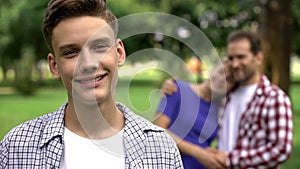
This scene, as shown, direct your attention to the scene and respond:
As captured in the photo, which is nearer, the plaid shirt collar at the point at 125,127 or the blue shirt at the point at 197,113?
the plaid shirt collar at the point at 125,127

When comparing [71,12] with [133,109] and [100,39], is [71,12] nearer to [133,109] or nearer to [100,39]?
[100,39]

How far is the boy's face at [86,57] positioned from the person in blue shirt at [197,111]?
5.18 ft

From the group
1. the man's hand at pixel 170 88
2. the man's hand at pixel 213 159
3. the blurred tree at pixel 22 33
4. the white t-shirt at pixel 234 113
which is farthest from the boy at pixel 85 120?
the blurred tree at pixel 22 33

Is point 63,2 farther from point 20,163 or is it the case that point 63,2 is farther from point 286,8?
point 286,8

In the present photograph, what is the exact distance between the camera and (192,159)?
3.75 meters

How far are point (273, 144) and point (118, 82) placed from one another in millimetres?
2124

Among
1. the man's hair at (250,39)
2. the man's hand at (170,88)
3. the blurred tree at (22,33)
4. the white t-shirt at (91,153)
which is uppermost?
the blurred tree at (22,33)

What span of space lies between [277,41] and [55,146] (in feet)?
29.6

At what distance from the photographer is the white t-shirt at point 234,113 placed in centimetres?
407

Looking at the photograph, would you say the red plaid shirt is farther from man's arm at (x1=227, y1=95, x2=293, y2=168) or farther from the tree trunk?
the tree trunk

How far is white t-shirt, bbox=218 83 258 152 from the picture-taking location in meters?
4.07

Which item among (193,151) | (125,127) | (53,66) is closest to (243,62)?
(193,151)

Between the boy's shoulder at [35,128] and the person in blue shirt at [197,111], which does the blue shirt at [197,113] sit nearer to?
the person in blue shirt at [197,111]

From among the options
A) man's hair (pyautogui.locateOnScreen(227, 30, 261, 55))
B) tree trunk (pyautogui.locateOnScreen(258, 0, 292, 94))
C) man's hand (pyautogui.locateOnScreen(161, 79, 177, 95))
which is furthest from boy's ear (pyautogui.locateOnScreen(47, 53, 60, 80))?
tree trunk (pyautogui.locateOnScreen(258, 0, 292, 94))
